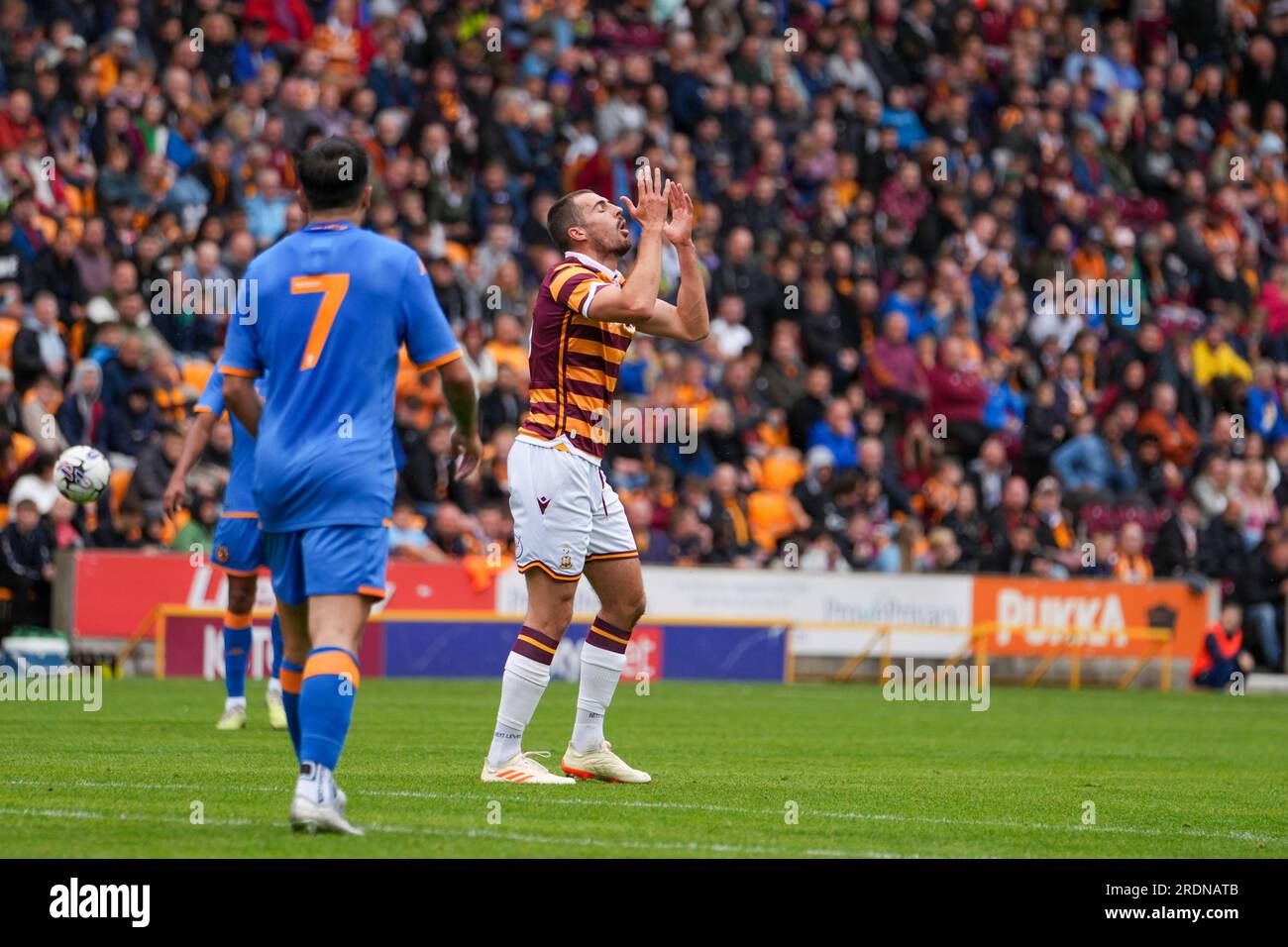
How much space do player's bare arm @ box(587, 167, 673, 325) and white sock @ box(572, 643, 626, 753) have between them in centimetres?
165

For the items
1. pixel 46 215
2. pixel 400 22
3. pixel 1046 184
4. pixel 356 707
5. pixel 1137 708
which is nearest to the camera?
pixel 356 707

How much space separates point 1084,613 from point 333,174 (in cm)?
1766

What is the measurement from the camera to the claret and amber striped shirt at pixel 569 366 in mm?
9758

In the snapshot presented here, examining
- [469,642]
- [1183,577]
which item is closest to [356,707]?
[469,642]

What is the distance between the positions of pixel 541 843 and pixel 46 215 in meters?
15.3

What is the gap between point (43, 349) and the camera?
20.1 m

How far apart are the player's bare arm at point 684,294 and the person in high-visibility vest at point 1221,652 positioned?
15267mm

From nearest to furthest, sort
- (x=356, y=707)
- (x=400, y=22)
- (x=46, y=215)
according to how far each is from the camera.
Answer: (x=356, y=707)
(x=46, y=215)
(x=400, y=22)

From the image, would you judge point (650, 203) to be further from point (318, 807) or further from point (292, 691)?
point (318, 807)

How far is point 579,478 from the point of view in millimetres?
9703

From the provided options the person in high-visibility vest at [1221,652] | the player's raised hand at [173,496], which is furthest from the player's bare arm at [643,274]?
the person in high-visibility vest at [1221,652]

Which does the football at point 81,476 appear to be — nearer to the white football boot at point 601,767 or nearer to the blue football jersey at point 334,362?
the white football boot at point 601,767
